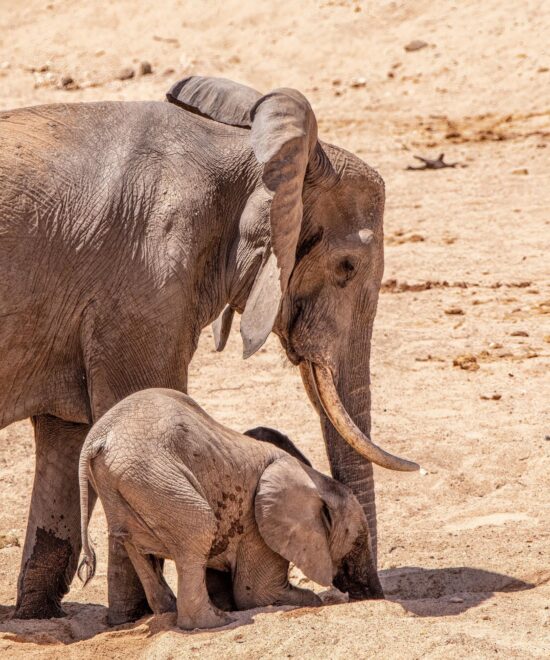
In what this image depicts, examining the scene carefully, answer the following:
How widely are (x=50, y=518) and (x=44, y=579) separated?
249 millimetres

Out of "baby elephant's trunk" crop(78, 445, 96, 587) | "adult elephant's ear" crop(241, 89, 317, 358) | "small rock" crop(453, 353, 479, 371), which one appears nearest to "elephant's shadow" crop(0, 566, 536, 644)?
"baby elephant's trunk" crop(78, 445, 96, 587)

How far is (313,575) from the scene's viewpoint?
5.68 m

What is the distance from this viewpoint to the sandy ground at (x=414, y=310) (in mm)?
5277

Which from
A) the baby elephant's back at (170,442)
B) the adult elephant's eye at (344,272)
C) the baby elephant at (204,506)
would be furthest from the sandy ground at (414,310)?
the adult elephant's eye at (344,272)

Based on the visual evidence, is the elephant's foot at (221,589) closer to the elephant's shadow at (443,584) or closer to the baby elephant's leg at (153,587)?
the baby elephant's leg at (153,587)

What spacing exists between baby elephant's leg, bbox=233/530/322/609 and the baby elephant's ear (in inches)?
3.4

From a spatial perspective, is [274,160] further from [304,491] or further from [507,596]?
[507,596]

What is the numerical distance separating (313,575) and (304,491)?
34 cm

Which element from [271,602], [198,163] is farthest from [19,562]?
[198,163]

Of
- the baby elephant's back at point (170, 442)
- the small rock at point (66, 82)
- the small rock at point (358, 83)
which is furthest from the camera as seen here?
the small rock at point (66, 82)

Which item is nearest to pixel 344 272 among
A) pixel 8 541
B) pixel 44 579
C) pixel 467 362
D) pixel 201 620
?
pixel 201 620

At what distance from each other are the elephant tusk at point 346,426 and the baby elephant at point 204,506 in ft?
0.59

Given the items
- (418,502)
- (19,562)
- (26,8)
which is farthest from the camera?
(26,8)

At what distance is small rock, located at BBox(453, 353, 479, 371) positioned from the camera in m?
9.12
